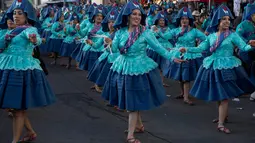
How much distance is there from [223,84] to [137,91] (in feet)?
5.18

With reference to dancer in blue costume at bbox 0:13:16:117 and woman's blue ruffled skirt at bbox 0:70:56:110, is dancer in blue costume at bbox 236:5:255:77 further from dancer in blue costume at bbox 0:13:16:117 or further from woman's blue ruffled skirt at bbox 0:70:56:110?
dancer in blue costume at bbox 0:13:16:117

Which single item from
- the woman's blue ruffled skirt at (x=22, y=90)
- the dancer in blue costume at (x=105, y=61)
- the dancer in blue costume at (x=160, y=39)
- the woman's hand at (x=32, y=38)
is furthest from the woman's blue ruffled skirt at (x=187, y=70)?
the woman's hand at (x=32, y=38)

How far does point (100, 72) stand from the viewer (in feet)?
28.0

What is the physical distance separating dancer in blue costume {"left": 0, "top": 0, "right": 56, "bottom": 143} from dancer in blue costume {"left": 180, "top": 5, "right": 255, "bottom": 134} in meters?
2.38

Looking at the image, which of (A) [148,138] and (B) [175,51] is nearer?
(A) [148,138]

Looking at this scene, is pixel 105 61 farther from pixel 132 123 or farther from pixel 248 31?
pixel 248 31


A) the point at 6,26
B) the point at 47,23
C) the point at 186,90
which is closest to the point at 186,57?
the point at 186,90

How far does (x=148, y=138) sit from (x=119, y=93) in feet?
3.14

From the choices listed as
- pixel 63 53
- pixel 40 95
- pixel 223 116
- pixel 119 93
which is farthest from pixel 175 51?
pixel 63 53

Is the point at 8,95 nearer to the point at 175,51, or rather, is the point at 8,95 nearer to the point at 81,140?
the point at 81,140

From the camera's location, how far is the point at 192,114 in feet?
25.2

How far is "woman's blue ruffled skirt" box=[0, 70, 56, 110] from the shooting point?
5.30 m

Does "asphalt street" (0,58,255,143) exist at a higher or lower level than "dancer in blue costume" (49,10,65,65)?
lower

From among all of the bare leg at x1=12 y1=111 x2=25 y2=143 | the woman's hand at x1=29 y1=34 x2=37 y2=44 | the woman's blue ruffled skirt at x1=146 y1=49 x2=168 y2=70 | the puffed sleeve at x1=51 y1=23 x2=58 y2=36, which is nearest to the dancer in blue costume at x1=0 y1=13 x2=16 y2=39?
the woman's hand at x1=29 y1=34 x2=37 y2=44
